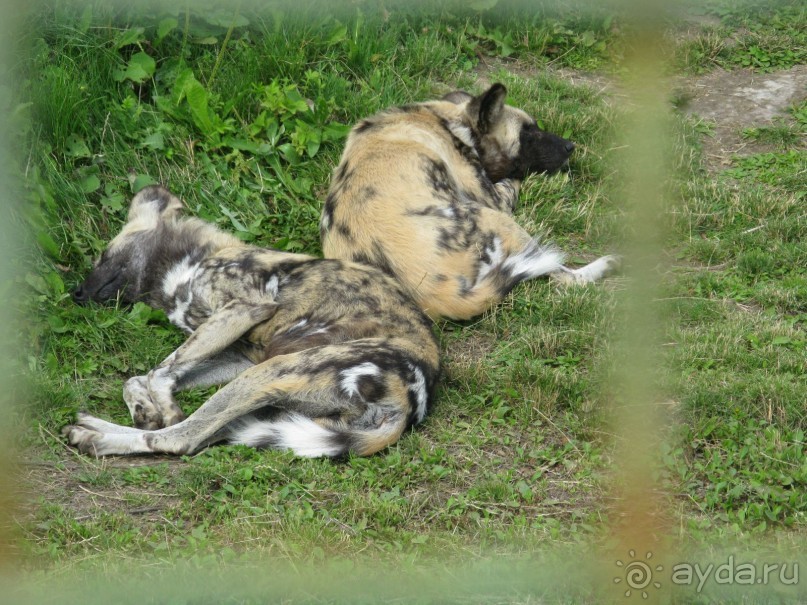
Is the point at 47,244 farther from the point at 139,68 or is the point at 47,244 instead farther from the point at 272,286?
the point at 139,68

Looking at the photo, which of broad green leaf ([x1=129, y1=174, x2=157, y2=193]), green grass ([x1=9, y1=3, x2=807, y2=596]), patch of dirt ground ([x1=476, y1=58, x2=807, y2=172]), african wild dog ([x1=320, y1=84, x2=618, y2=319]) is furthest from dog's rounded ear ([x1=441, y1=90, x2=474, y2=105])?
broad green leaf ([x1=129, y1=174, x2=157, y2=193])

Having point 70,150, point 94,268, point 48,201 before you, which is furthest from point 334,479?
point 70,150

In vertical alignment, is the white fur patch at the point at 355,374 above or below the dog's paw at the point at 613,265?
above

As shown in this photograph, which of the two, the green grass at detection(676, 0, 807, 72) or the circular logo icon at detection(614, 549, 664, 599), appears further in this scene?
the green grass at detection(676, 0, 807, 72)

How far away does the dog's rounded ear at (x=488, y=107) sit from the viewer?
18.0 ft

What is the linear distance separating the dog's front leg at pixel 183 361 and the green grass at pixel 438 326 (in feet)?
0.49

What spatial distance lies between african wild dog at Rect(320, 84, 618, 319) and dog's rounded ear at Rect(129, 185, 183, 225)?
2.35ft

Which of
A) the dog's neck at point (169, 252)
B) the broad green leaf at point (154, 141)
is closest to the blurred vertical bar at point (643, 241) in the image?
the dog's neck at point (169, 252)

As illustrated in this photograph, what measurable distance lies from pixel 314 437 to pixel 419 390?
0.44m

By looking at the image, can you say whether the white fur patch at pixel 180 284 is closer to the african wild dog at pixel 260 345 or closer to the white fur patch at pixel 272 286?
the african wild dog at pixel 260 345

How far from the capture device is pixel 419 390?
3.91 meters

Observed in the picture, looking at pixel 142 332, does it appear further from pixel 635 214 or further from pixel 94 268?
pixel 635 214

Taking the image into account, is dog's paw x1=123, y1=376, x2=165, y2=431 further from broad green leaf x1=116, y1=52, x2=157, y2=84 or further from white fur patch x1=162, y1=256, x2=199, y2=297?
broad green leaf x1=116, y1=52, x2=157, y2=84

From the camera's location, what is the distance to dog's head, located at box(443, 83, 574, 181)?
18.4ft
